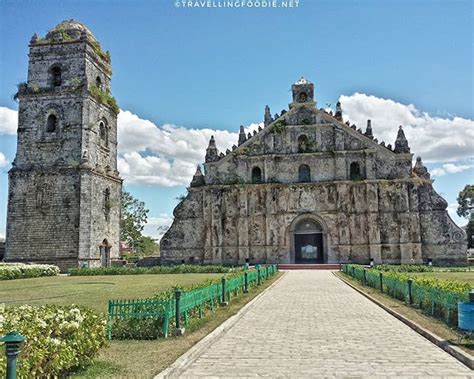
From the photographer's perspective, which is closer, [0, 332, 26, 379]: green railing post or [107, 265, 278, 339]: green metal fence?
[0, 332, 26, 379]: green railing post

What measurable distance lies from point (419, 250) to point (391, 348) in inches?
1188

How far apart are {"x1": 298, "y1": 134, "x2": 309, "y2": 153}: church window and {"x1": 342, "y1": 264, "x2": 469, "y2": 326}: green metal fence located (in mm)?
19973

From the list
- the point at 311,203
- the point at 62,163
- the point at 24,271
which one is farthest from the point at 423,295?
the point at 62,163

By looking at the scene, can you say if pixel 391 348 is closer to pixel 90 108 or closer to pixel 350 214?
pixel 350 214

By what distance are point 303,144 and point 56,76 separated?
2051cm

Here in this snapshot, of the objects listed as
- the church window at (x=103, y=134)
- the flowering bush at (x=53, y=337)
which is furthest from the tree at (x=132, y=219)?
the flowering bush at (x=53, y=337)

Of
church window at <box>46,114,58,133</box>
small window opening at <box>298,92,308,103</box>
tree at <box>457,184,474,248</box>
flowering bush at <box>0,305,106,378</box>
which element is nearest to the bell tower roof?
church window at <box>46,114,58,133</box>

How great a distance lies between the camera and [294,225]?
129 ft

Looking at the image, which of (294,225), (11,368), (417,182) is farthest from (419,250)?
(11,368)

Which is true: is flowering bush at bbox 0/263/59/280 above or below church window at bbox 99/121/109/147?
below

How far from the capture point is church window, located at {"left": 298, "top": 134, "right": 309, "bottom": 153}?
130ft

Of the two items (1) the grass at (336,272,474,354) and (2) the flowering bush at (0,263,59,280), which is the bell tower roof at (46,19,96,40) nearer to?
(2) the flowering bush at (0,263,59,280)

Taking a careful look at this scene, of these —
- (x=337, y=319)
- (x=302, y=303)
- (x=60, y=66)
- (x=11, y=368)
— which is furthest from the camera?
(x=60, y=66)

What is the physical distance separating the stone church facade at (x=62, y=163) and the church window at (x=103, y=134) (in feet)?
0.44
